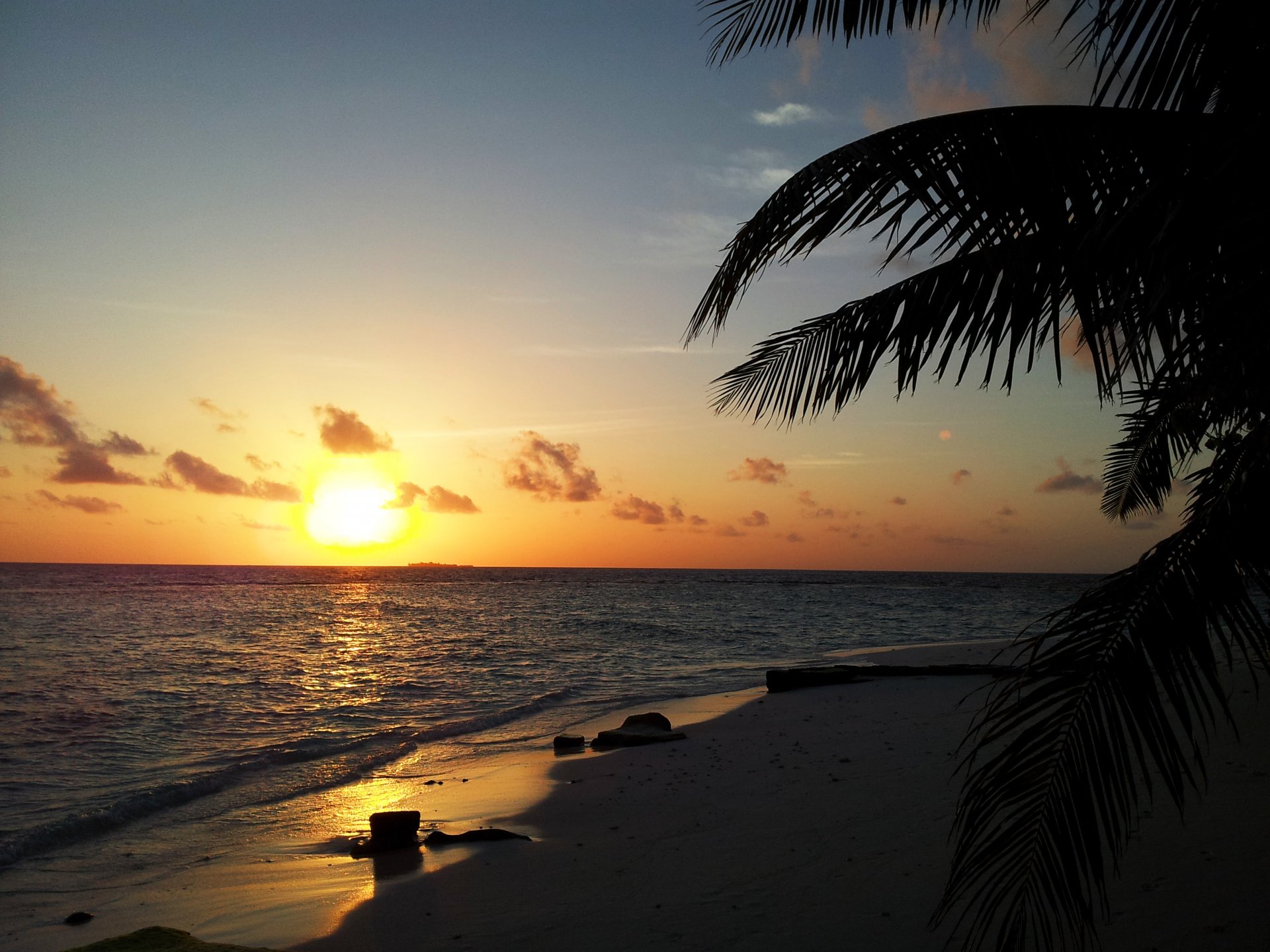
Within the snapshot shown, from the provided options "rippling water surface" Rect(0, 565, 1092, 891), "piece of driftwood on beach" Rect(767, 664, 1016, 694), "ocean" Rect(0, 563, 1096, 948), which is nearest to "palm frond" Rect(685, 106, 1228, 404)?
"ocean" Rect(0, 563, 1096, 948)

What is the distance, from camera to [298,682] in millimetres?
19766

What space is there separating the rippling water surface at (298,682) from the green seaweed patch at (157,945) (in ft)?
11.3

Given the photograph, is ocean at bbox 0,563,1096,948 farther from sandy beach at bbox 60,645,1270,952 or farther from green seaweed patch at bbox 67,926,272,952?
sandy beach at bbox 60,645,1270,952

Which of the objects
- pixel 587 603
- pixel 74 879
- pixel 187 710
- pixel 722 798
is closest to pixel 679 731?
pixel 722 798

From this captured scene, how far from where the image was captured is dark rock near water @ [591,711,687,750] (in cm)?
1170

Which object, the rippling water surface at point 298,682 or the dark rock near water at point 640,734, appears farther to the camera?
the dark rock near water at point 640,734

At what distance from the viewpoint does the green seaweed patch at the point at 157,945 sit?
4633 mm

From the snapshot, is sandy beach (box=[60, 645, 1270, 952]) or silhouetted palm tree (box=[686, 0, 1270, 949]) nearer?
silhouetted palm tree (box=[686, 0, 1270, 949])

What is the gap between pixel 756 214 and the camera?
311 cm

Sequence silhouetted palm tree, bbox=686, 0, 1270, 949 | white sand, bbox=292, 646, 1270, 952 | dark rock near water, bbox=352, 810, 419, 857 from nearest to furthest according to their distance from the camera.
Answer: silhouetted palm tree, bbox=686, 0, 1270, 949, white sand, bbox=292, 646, 1270, 952, dark rock near water, bbox=352, 810, 419, 857

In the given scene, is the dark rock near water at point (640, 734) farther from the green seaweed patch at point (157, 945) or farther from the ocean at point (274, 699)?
the green seaweed patch at point (157, 945)

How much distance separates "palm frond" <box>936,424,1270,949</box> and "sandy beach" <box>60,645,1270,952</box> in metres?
2.38

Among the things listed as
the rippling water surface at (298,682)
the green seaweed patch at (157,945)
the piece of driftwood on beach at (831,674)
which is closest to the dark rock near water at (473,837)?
the green seaweed patch at (157,945)

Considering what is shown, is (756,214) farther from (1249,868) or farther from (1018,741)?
(1249,868)
